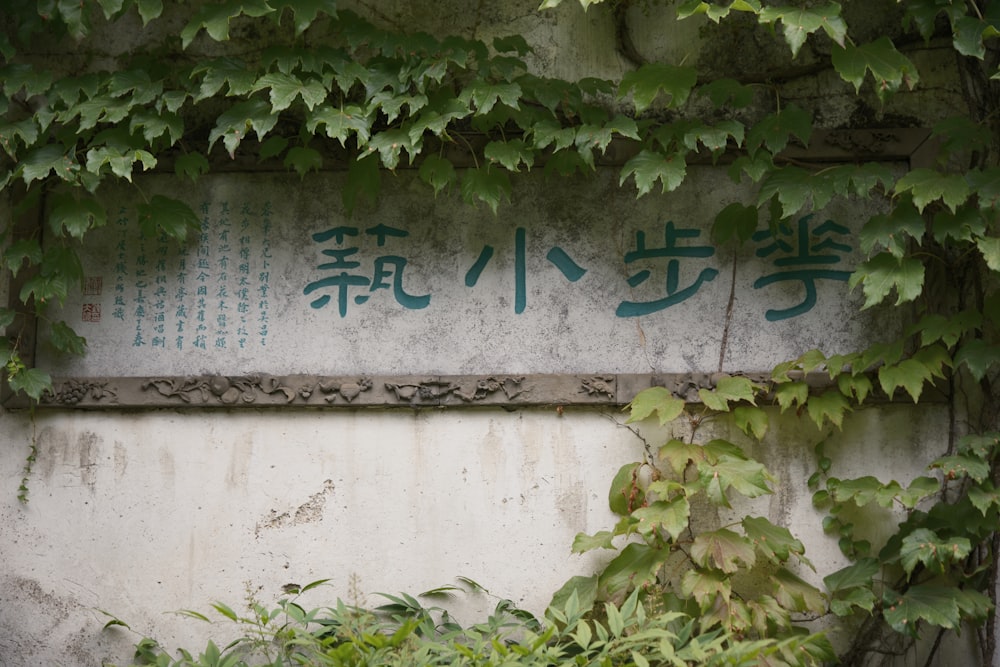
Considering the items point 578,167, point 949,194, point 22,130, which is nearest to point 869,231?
point 949,194

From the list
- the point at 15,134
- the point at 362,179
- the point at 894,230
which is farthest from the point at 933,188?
the point at 15,134

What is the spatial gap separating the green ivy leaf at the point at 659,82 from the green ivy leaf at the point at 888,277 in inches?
35.7

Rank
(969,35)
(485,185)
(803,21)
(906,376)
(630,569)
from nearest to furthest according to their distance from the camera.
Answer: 1. (803,21)
2. (969,35)
3. (906,376)
4. (630,569)
5. (485,185)

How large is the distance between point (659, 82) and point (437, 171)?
92 cm

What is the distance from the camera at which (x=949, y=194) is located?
10.7 feet

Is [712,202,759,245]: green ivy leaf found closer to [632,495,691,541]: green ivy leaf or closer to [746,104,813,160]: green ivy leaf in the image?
[746,104,813,160]: green ivy leaf

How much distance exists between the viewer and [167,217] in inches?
151

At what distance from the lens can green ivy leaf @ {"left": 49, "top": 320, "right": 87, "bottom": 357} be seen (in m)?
3.82

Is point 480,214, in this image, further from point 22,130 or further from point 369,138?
point 22,130

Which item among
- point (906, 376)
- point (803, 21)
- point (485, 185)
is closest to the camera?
point (803, 21)

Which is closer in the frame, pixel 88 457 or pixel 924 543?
pixel 924 543

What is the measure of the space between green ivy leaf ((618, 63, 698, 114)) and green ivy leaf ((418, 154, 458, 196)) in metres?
0.73

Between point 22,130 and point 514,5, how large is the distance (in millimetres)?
2029

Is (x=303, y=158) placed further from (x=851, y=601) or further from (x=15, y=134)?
(x=851, y=601)
